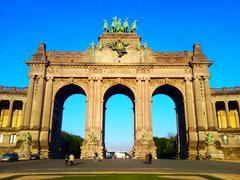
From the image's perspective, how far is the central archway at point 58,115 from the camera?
60722mm

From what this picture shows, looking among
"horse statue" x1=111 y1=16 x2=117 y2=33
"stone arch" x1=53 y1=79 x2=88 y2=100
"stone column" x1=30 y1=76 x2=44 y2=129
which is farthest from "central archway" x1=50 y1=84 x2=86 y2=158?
"horse statue" x1=111 y1=16 x2=117 y2=33

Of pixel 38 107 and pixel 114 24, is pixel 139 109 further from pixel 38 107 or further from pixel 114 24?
pixel 114 24

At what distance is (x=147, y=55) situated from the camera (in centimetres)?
6312

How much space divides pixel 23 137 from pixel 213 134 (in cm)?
4152

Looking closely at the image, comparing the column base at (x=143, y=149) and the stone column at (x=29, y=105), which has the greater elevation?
the stone column at (x=29, y=105)

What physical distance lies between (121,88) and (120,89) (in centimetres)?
112

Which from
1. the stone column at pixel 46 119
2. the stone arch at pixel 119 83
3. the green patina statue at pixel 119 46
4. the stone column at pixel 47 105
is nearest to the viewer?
the stone column at pixel 46 119

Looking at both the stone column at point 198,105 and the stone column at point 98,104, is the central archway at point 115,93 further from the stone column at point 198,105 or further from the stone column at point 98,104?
the stone column at point 198,105

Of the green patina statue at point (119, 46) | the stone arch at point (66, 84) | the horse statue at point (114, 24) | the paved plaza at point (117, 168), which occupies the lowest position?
the paved plaza at point (117, 168)

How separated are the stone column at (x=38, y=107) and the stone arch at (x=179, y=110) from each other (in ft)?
88.8

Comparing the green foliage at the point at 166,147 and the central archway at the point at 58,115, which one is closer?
the central archway at the point at 58,115

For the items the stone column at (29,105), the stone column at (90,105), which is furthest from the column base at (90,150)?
the stone column at (29,105)

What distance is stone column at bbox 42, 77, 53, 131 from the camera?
57922mm

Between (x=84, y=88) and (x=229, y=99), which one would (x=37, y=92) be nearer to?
(x=84, y=88)
